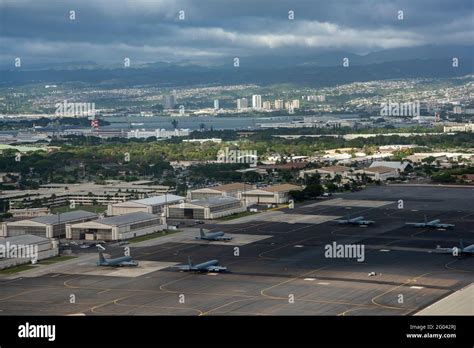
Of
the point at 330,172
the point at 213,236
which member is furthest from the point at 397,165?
the point at 213,236

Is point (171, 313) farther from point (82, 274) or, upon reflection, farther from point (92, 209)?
point (92, 209)

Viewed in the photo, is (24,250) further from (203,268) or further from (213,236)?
(213,236)

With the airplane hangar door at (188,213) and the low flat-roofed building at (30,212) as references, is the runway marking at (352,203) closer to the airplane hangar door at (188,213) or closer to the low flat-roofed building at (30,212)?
the airplane hangar door at (188,213)

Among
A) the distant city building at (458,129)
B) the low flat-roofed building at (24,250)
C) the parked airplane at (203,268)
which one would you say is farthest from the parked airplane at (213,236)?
the distant city building at (458,129)

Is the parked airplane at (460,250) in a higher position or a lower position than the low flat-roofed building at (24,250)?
lower

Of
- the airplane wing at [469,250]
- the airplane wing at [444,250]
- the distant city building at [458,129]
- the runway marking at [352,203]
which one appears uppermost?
the distant city building at [458,129]
